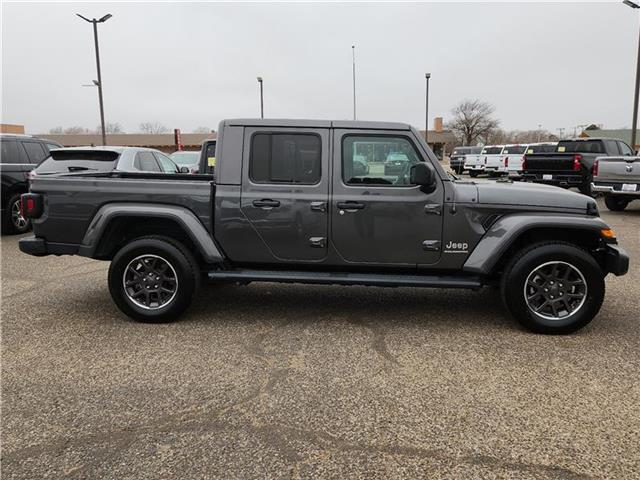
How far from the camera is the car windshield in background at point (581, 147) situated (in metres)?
15.1

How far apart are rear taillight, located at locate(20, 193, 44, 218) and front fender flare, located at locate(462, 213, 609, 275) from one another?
4.05 meters

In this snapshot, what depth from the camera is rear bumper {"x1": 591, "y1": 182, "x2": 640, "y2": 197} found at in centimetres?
1138

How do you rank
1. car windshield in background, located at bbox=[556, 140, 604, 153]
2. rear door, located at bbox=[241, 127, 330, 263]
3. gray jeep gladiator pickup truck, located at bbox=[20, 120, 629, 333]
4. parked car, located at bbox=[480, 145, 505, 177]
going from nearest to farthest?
gray jeep gladiator pickup truck, located at bbox=[20, 120, 629, 333] → rear door, located at bbox=[241, 127, 330, 263] → car windshield in background, located at bbox=[556, 140, 604, 153] → parked car, located at bbox=[480, 145, 505, 177]

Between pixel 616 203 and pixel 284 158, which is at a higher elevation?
pixel 284 158

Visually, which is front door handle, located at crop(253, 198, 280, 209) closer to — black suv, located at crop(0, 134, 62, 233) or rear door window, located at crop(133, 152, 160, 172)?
rear door window, located at crop(133, 152, 160, 172)

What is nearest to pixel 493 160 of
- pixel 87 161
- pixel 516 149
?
pixel 516 149

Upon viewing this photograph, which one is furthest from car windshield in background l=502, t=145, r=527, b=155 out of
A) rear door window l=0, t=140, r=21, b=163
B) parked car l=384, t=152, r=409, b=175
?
parked car l=384, t=152, r=409, b=175

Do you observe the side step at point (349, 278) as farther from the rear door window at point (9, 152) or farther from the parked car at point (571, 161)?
the parked car at point (571, 161)

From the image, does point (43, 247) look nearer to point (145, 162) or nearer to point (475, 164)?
point (145, 162)

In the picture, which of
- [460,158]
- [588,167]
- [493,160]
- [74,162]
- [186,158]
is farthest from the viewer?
[460,158]

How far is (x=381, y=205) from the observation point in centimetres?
440

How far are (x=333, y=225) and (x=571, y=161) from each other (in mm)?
12640

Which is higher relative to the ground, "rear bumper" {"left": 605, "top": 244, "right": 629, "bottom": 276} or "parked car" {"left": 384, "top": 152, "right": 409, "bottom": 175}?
"parked car" {"left": 384, "top": 152, "right": 409, "bottom": 175}

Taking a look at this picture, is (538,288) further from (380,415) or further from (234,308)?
(234,308)
